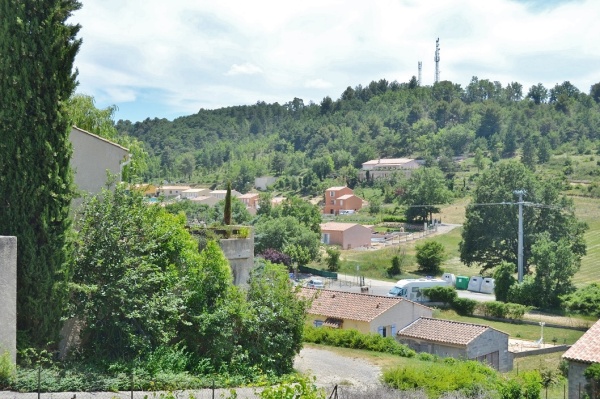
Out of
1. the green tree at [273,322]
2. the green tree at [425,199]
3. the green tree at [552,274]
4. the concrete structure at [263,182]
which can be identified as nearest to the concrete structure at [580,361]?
the green tree at [273,322]

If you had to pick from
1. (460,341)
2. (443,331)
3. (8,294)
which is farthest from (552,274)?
(8,294)

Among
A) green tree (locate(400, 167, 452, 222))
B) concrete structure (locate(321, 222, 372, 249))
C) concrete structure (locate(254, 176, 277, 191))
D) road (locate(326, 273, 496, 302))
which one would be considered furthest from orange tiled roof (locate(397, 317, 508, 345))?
concrete structure (locate(254, 176, 277, 191))

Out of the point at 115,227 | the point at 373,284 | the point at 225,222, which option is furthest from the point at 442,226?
the point at 115,227

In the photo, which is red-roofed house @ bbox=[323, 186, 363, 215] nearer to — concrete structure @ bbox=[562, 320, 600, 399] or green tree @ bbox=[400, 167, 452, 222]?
green tree @ bbox=[400, 167, 452, 222]

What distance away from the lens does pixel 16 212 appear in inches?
464

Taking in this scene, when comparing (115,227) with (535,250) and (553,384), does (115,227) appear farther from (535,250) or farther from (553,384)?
(535,250)

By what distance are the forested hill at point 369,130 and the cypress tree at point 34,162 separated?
91583 mm

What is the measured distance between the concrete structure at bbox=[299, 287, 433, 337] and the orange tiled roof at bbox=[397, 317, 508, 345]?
510 mm

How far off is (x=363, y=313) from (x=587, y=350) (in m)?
9.38

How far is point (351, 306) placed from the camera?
26953mm

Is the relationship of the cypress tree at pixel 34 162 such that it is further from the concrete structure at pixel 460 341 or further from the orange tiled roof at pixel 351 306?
the concrete structure at pixel 460 341

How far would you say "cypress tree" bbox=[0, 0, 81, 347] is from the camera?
464 inches

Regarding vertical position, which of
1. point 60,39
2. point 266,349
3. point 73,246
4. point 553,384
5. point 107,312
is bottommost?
point 553,384

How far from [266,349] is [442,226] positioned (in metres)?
60.4
